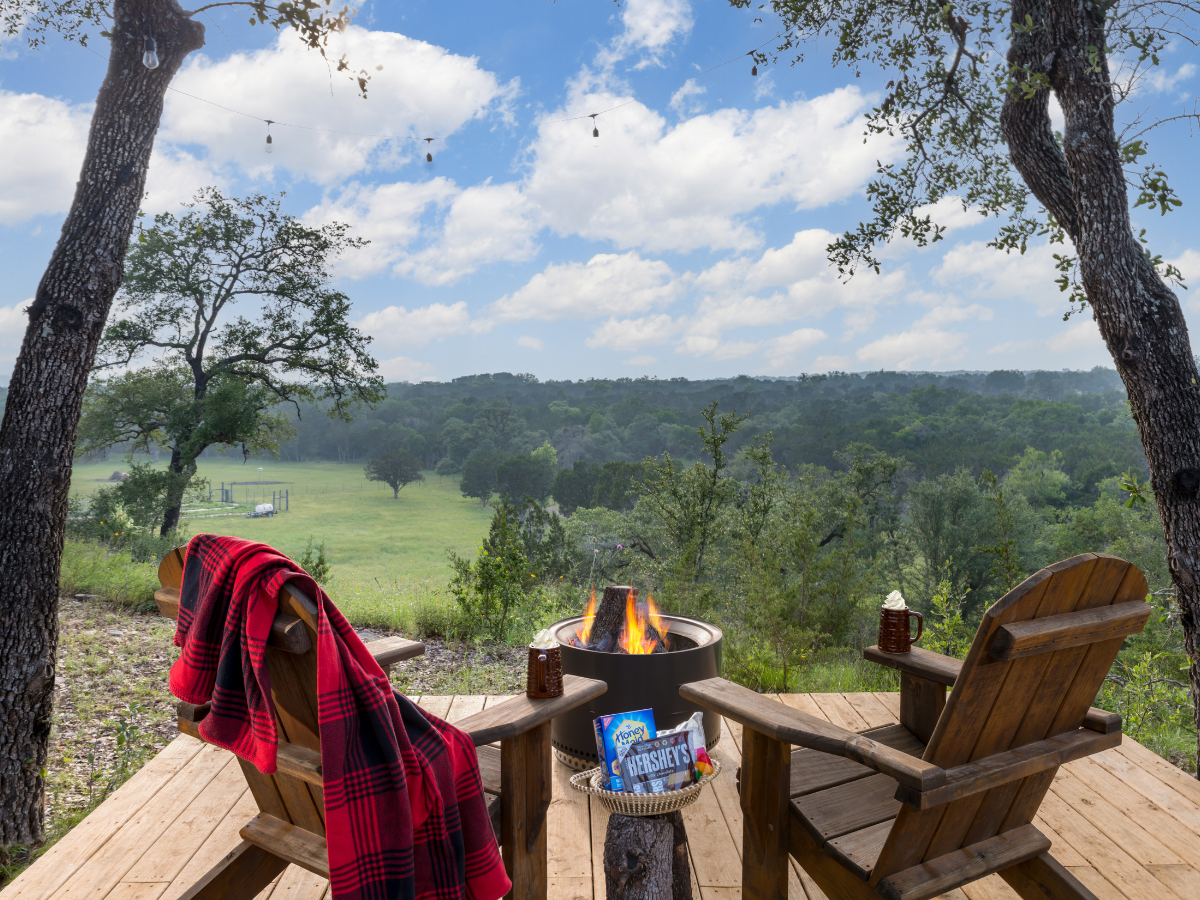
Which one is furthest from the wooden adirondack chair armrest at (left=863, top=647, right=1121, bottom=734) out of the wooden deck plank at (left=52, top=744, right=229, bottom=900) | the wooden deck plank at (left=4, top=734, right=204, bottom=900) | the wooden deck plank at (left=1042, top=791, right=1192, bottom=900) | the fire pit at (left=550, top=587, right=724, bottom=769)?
the wooden deck plank at (left=4, top=734, right=204, bottom=900)

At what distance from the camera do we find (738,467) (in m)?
19.2

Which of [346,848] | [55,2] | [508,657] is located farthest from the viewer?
[508,657]

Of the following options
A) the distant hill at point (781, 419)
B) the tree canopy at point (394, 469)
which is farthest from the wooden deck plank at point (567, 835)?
the tree canopy at point (394, 469)

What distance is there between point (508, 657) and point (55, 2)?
378 cm

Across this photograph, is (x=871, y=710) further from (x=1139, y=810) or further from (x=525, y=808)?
(x=525, y=808)

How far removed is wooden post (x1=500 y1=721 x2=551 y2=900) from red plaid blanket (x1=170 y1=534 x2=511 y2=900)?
0.14 metres

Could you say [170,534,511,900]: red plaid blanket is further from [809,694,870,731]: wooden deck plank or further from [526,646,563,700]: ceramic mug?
[809,694,870,731]: wooden deck plank

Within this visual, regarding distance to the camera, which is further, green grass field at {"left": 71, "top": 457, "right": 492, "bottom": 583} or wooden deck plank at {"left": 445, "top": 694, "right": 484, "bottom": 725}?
green grass field at {"left": 71, "top": 457, "right": 492, "bottom": 583}

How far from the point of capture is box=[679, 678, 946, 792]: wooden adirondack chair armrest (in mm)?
1172

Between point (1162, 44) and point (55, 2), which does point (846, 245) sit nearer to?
point (1162, 44)

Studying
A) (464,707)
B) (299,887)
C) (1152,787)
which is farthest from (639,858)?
(1152,787)

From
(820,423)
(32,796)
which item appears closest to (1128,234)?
(32,796)

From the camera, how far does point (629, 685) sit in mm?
2234

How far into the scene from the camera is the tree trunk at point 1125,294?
7.90ft
